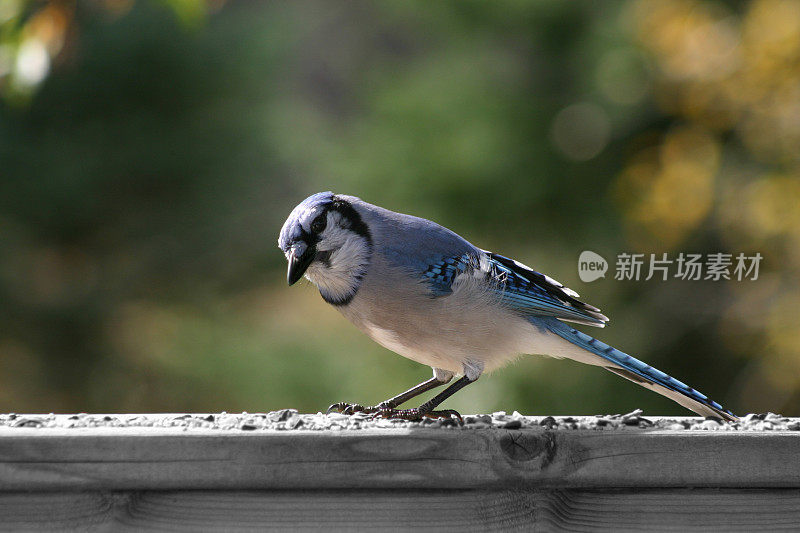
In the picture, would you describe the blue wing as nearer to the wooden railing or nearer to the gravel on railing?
the gravel on railing

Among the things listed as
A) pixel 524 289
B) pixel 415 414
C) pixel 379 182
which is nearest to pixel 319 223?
pixel 415 414

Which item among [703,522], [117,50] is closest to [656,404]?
[703,522]

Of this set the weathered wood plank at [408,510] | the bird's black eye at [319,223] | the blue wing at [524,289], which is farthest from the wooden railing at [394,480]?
the blue wing at [524,289]

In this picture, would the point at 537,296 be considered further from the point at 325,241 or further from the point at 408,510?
the point at 408,510

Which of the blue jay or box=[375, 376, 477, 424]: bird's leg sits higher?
the blue jay

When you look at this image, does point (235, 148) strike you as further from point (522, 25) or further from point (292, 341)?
point (522, 25)

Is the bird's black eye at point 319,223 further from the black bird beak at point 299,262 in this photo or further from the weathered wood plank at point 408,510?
the weathered wood plank at point 408,510

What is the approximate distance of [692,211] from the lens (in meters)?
3.78

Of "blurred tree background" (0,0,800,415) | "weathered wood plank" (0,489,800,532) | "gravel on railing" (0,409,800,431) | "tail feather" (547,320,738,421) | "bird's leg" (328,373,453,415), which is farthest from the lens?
"blurred tree background" (0,0,800,415)

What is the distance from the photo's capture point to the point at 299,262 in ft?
6.95

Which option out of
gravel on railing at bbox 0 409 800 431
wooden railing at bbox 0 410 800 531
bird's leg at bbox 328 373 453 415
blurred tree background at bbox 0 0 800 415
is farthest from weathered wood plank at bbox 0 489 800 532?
blurred tree background at bbox 0 0 800 415

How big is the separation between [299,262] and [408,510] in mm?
739

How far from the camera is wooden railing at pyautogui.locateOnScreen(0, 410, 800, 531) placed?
1532mm

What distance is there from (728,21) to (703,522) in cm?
293
